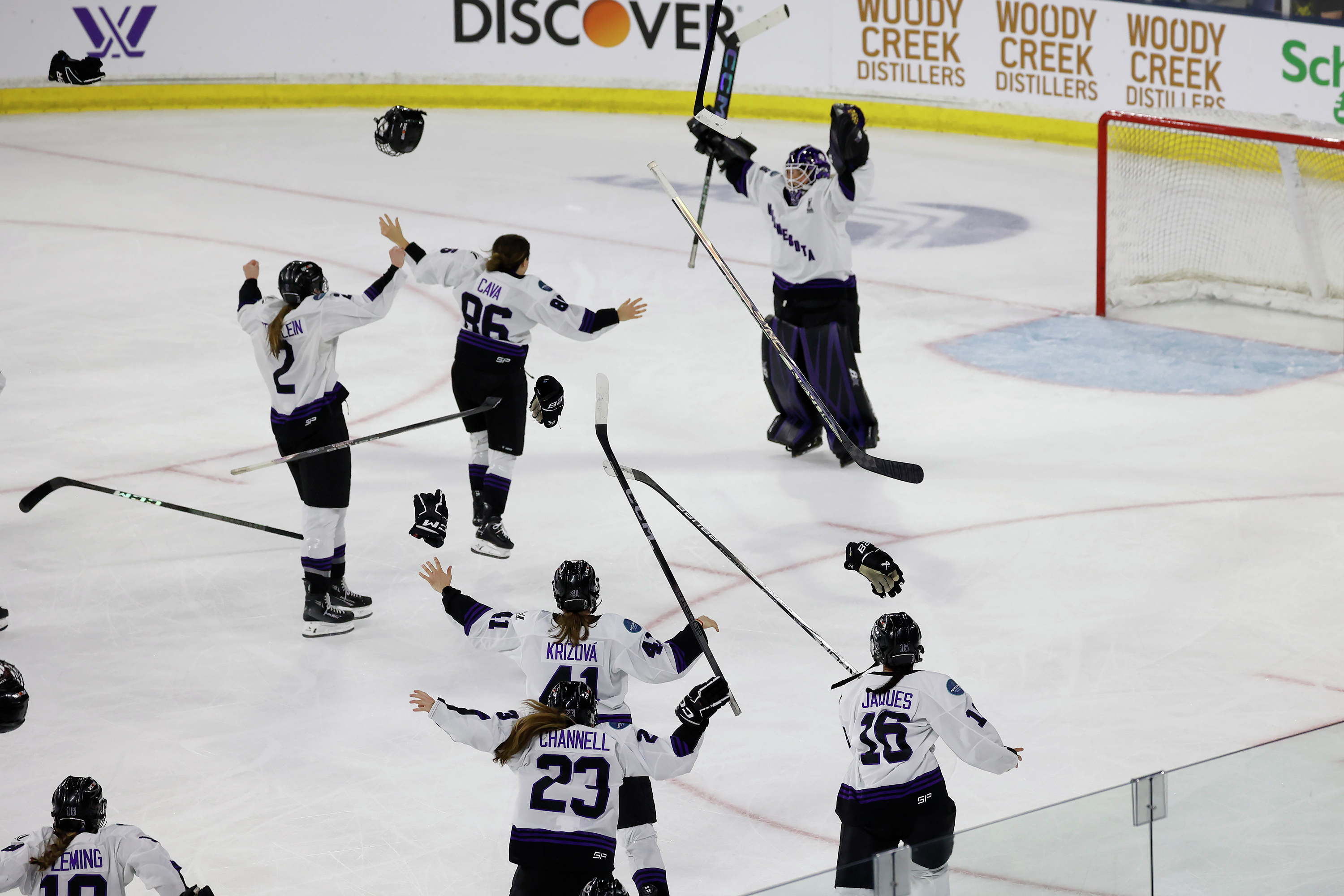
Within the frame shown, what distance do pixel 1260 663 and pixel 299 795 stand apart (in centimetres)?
281

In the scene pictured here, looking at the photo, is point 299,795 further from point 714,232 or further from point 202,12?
point 202,12

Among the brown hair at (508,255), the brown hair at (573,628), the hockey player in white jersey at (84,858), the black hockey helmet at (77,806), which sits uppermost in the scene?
the brown hair at (508,255)

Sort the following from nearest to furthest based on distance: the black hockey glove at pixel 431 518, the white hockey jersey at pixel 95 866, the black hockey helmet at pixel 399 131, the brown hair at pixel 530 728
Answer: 1. the white hockey jersey at pixel 95 866
2. the brown hair at pixel 530 728
3. the black hockey glove at pixel 431 518
4. the black hockey helmet at pixel 399 131

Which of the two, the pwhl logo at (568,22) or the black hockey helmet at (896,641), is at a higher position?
the pwhl logo at (568,22)

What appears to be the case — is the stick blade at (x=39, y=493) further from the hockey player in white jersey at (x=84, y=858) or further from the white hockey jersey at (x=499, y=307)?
the hockey player in white jersey at (x=84, y=858)

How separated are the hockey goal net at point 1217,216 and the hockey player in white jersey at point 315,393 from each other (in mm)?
5017

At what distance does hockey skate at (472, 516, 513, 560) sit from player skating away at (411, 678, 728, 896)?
277cm

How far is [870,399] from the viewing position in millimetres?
8086

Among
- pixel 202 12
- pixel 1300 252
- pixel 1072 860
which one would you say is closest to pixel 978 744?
pixel 1072 860

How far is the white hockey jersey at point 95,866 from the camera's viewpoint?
10.9 feet

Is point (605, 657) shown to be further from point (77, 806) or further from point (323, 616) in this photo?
point (323, 616)

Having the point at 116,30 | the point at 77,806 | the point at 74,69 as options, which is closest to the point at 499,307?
the point at 74,69

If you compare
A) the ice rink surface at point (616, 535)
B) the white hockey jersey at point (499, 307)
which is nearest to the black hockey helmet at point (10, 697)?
the ice rink surface at point (616, 535)

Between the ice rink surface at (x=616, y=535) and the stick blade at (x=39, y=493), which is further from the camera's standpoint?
the stick blade at (x=39, y=493)
